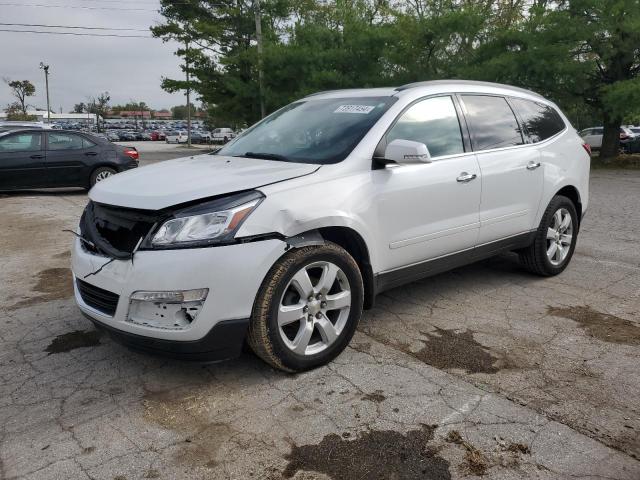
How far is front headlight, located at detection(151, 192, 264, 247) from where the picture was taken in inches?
113

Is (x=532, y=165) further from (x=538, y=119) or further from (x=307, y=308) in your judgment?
(x=307, y=308)

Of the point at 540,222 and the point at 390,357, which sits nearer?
the point at 390,357

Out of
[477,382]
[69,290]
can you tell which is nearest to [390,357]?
[477,382]

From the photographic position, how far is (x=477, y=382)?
3145 mm

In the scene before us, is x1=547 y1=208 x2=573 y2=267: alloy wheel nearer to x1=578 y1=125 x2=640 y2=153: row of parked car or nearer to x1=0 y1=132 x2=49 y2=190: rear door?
x1=0 y1=132 x2=49 y2=190: rear door

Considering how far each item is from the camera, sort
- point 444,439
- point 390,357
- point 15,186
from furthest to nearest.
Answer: point 15,186 → point 390,357 → point 444,439

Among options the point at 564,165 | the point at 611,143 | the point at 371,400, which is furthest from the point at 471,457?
the point at 611,143

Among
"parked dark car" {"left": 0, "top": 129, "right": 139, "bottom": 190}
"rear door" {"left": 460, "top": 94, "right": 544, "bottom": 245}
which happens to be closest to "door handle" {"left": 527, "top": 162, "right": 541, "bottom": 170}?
"rear door" {"left": 460, "top": 94, "right": 544, "bottom": 245}

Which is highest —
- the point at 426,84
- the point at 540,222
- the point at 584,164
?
the point at 426,84

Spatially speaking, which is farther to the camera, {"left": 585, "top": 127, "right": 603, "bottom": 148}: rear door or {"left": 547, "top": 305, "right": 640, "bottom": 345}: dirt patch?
{"left": 585, "top": 127, "right": 603, "bottom": 148}: rear door

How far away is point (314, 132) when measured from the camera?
3967 mm

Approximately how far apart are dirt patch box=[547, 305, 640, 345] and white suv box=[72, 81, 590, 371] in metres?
0.72

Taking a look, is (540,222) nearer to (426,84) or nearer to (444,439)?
(426,84)

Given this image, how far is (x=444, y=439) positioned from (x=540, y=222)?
292cm
